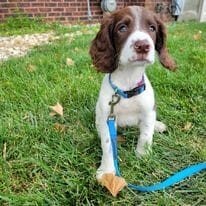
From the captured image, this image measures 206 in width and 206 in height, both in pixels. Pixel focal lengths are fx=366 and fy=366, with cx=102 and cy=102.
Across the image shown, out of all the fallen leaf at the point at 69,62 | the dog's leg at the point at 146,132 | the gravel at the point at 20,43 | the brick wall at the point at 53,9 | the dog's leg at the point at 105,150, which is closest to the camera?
the dog's leg at the point at 105,150

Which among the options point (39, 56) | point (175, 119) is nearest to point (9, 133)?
point (175, 119)

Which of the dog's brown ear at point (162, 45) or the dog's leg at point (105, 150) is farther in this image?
the dog's brown ear at point (162, 45)

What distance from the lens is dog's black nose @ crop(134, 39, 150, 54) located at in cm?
185

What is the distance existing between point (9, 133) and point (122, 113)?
746 mm

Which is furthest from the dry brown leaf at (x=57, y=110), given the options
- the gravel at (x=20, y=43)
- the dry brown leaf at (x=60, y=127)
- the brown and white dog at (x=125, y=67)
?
the gravel at (x=20, y=43)

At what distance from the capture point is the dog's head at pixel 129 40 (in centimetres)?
Result: 189

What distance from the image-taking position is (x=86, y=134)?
8.16 ft

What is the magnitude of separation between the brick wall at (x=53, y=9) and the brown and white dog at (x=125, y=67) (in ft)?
16.2

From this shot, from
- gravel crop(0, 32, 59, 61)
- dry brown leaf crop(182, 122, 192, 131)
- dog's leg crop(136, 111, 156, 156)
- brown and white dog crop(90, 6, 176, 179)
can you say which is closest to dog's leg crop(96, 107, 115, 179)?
brown and white dog crop(90, 6, 176, 179)

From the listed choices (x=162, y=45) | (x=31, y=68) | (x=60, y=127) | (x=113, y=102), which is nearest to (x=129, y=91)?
(x=113, y=102)

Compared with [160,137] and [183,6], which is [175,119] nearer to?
[160,137]

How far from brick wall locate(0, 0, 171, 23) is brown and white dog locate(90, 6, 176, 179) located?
16.2 ft

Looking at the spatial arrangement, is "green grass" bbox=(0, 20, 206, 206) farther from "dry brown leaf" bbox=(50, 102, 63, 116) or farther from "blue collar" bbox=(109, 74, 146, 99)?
"blue collar" bbox=(109, 74, 146, 99)

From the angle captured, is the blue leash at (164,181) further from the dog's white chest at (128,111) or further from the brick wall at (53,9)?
the brick wall at (53,9)
